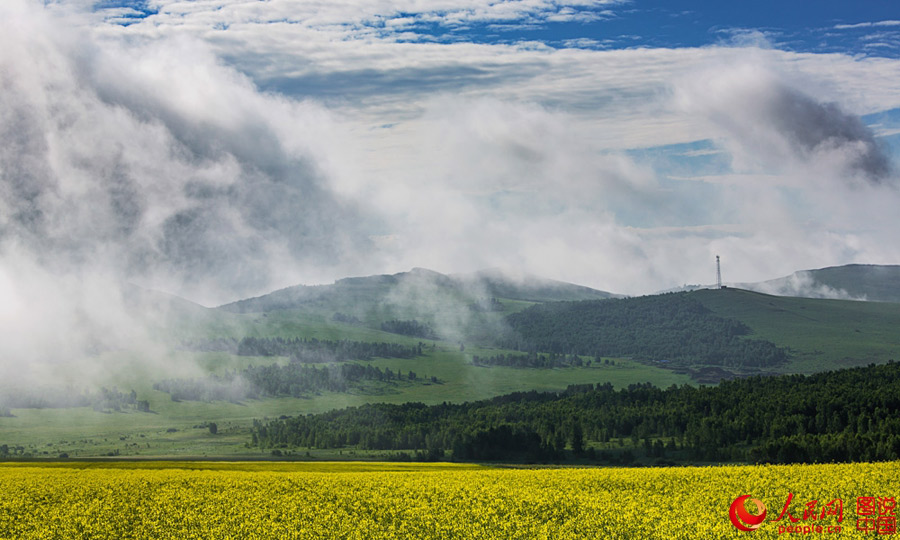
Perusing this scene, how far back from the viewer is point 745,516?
5394 centimetres

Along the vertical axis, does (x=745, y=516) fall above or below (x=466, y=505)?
below

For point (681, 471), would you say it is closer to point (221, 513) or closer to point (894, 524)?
point (894, 524)

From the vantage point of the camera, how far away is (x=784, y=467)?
80812 millimetres

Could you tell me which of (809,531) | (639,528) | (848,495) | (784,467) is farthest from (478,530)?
(784,467)

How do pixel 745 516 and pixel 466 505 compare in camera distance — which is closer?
pixel 745 516

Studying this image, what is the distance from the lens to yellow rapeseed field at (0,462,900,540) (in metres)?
51.3

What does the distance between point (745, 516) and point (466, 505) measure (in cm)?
2049

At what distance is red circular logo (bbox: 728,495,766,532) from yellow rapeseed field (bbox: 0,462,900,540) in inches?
19.7

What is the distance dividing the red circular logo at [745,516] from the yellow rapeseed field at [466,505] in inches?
19.7

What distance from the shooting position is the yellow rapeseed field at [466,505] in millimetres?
51281

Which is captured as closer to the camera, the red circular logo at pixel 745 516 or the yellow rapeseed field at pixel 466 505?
the red circular logo at pixel 745 516

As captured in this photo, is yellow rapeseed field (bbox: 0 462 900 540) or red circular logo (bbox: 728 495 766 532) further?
yellow rapeseed field (bbox: 0 462 900 540)

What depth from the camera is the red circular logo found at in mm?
49969

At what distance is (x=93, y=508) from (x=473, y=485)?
3279 centimetres
